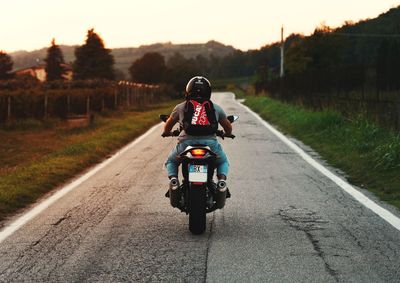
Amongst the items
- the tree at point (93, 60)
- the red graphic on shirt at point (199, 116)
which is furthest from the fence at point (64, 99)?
the tree at point (93, 60)

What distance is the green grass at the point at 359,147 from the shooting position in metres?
9.48

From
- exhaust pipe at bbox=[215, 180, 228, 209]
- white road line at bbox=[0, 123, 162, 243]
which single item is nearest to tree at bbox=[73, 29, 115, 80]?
white road line at bbox=[0, 123, 162, 243]

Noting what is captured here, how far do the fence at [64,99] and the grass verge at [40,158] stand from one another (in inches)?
163

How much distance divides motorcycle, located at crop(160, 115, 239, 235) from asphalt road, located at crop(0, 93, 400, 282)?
0.77 feet

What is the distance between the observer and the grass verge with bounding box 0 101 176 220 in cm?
881

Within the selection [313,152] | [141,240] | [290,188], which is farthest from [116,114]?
[141,240]

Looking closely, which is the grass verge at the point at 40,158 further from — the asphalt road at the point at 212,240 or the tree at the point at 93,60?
the tree at the point at 93,60

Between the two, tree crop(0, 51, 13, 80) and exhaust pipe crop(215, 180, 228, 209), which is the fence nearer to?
exhaust pipe crop(215, 180, 228, 209)

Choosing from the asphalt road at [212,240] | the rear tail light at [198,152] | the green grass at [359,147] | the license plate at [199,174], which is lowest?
the asphalt road at [212,240]

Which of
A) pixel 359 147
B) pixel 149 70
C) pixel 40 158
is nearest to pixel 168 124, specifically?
pixel 359 147

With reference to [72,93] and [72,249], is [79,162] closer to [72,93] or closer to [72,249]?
[72,249]

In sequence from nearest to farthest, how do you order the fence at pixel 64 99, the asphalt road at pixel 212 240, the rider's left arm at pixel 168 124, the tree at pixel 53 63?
1. the asphalt road at pixel 212 240
2. the rider's left arm at pixel 168 124
3. the fence at pixel 64 99
4. the tree at pixel 53 63

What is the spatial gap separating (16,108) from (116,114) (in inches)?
304

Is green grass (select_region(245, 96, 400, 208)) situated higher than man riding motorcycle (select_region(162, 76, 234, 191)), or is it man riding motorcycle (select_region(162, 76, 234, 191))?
man riding motorcycle (select_region(162, 76, 234, 191))
